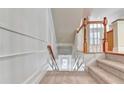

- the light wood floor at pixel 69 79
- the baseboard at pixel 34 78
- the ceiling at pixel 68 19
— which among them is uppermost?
the ceiling at pixel 68 19

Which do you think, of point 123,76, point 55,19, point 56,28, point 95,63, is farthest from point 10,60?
point 56,28

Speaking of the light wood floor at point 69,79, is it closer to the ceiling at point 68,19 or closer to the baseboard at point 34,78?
the baseboard at point 34,78

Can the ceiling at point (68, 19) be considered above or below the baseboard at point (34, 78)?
above

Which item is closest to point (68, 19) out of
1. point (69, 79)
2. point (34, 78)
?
point (69, 79)

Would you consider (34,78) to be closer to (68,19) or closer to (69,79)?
(69,79)

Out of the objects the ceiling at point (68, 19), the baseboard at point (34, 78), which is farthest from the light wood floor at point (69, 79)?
the ceiling at point (68, 19)

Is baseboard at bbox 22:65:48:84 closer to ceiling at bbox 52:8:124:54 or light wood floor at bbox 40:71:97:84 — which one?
light wood floor at bbox 40:71:97:84

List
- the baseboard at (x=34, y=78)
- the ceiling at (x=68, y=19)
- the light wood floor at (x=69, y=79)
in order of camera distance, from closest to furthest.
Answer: the baseboard at (x=34, y=78) < the light wood floor at (x=69, y=79) < the ceiling at (x=68, y=19)

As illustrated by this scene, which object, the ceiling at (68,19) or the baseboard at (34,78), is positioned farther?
the ceiling at (68,19)

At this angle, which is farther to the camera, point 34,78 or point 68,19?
point 68,19

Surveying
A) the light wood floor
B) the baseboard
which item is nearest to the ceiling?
the light wood floor

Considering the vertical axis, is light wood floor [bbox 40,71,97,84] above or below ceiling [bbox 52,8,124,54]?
below

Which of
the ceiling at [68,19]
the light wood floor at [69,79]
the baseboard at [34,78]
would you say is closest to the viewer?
the baseboard at [34,78]
